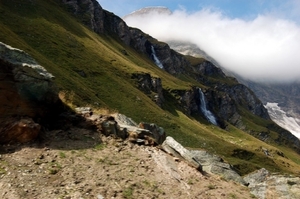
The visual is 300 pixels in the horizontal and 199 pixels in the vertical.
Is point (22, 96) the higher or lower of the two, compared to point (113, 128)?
higher

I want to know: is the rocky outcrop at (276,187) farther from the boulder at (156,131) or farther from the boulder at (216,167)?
the boulder at (156,131)

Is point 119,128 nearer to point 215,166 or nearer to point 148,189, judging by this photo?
point 148,189

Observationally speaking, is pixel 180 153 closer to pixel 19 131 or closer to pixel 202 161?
pixel 202 161

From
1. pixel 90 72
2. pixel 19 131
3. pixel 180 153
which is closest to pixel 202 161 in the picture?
pixel 180 153

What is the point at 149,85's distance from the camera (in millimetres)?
139000

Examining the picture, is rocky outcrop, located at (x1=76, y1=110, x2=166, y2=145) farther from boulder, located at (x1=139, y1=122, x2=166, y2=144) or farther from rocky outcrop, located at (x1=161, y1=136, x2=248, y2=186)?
boulder, located at (x1=139, y1=122, x2=166, y2=144)

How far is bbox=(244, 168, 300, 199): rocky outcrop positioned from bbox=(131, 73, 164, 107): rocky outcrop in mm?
97917

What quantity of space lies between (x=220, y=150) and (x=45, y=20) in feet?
262

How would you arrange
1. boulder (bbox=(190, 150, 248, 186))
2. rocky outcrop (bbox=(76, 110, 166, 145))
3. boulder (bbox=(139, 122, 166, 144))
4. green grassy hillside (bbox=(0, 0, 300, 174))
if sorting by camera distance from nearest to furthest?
rocky outcrop (bbox=(76, 110, 166, 145)), boulder (bbox=(190, 150, 248, 186)), boulder (bbox=(139, 122, 166, 144)), green grassy hillside (bbox=(0, 0, 300, 174))

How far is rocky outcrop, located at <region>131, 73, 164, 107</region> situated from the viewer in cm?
13138

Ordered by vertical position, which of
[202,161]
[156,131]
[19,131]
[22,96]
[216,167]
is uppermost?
[22,96]

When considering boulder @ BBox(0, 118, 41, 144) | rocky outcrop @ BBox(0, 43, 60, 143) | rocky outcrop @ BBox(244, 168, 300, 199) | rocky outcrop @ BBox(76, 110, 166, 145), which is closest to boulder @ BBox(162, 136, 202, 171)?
rocky outcrop @ BBox(76, 110, 166, 145)

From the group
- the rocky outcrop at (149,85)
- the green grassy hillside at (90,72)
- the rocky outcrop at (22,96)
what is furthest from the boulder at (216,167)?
the rocky outcrop at (149,85)

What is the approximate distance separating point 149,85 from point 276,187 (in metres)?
110
